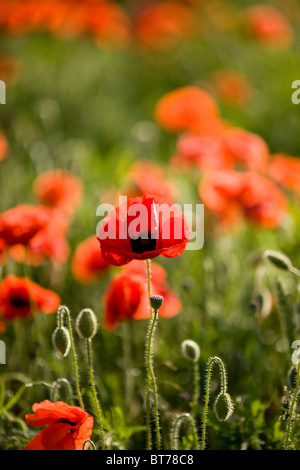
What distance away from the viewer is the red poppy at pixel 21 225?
5.41 ft

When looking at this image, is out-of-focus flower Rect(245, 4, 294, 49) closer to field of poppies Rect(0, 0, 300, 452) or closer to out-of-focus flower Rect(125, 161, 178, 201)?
field of poppies Rect(0, 0, 300, 452)

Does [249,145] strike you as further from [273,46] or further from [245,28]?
[245,28]

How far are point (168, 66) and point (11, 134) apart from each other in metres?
3.20

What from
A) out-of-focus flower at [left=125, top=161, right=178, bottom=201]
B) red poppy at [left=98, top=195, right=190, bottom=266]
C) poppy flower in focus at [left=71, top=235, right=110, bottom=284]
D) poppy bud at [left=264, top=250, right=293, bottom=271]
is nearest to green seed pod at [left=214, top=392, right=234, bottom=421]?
red poppy at [left=98, top=195, right=190, bottom=266]

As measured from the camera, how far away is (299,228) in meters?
2.37

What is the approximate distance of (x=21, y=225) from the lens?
166 cm

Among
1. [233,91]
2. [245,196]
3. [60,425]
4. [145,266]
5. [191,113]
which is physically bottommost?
[60,425]

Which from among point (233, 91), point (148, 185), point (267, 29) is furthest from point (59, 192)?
point (267, 29)

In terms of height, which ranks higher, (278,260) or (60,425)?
(278,260)

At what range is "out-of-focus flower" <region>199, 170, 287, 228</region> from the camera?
210cm

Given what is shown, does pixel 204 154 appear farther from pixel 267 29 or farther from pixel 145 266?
pixel 267 29

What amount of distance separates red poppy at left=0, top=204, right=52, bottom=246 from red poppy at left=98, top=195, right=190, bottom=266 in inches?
16.4

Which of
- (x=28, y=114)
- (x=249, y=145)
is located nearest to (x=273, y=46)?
(x=28, y=114)

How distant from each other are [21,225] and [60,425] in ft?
1.95
